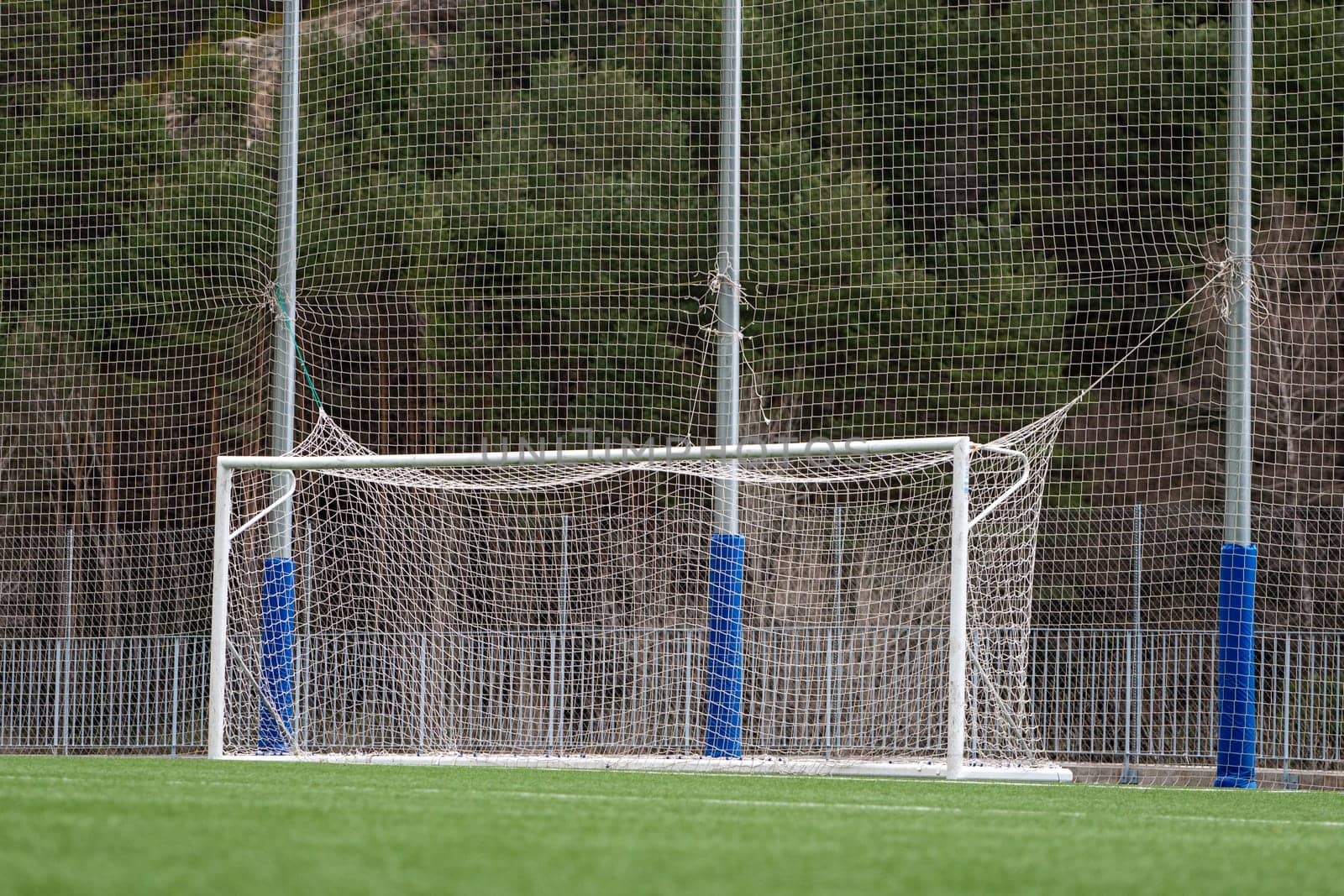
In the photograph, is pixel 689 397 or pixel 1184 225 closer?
pixel 689 397

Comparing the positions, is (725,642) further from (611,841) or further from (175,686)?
(611,841)

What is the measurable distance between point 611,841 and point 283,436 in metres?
7.27

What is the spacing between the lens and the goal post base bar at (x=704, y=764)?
7195mm

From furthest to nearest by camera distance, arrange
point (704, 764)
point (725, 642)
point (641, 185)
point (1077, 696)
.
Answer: point (641, 185)
point (1077, 696)
point (725, 642)
point (704, 764)

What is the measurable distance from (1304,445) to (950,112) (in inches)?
178

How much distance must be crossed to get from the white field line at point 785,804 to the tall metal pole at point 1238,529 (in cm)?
407

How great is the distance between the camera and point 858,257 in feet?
41.2

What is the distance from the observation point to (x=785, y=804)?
14.6 ft

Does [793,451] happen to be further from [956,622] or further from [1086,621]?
[1086,621]

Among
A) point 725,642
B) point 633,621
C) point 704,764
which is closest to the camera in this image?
point 704,764

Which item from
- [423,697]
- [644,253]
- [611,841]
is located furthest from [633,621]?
[611,841]

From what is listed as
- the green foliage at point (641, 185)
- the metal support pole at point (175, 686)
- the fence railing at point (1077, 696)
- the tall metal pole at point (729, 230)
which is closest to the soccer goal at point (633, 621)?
the fence railing at point (1077, 696)

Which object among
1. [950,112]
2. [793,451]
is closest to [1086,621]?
[950,112]

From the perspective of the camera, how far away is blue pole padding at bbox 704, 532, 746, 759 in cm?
920
